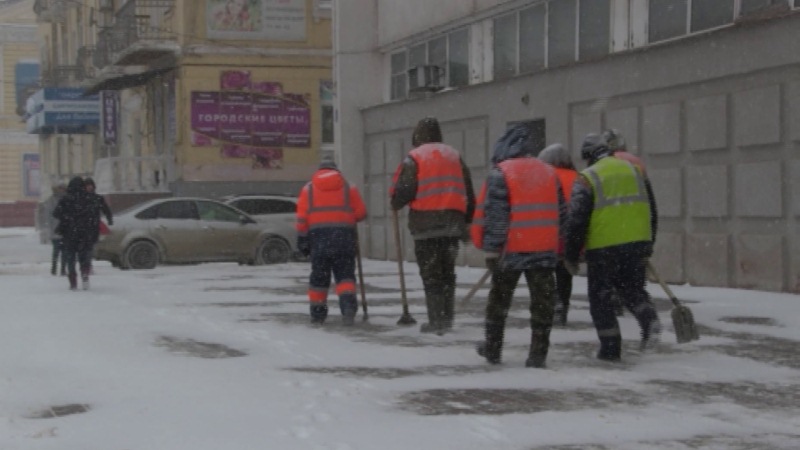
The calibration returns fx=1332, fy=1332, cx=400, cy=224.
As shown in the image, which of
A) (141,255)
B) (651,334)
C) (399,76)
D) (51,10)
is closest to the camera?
(651,334)

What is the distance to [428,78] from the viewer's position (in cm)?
2444

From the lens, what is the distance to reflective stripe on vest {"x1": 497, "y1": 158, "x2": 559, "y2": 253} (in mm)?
9023

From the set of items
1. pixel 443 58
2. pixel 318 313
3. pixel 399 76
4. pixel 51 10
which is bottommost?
pixel 318 313

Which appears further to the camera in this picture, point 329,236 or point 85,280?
point 85,280

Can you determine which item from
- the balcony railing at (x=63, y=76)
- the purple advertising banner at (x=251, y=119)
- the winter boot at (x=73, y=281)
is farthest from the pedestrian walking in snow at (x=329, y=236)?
the balcony railing at (x=63, y=76)

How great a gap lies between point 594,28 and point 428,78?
5552 mm

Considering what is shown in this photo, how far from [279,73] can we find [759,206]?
2052cm

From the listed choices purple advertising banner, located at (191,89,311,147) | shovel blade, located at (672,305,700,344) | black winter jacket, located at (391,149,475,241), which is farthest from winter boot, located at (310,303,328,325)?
purple advertising banner, located at (191,89,311,147)

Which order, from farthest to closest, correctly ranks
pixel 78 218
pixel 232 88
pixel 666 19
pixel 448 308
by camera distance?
pixel 232 88, pixel 78 218, pixel 666 19, pixel 448 308

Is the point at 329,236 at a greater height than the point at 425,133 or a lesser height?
lesser

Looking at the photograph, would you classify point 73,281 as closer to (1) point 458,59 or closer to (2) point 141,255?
(2) point 141,255

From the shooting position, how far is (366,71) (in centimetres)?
2758

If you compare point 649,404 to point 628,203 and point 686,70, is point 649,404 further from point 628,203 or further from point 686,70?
→ point 686,70

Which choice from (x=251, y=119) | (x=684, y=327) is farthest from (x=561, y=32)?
(x=251, y=119)
